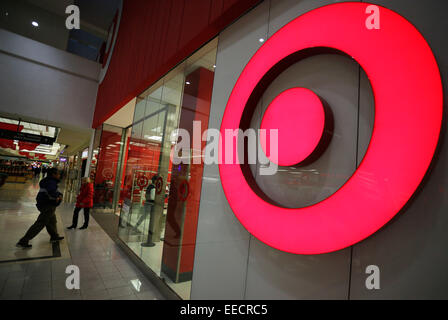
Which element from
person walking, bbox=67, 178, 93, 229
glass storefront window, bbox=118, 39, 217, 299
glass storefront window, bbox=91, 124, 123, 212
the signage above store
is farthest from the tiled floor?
the signage above store

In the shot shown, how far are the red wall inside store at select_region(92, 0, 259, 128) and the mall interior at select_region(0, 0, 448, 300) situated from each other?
0.03 m

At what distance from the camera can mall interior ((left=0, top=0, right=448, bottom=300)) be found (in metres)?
1.04

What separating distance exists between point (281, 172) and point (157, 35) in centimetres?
361

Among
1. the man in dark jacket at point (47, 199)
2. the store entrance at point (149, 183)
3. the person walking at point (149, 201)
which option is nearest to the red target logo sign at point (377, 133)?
the store entrance at point (149, 183)

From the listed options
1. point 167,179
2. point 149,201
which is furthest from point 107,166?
point 167,179

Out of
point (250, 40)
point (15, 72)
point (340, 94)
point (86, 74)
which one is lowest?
point (340, 94)

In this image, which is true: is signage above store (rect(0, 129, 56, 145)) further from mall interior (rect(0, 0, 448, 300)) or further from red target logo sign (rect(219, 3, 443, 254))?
red target logo sign (rect(219, 3, 443, 254))

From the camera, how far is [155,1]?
4234 millimetres

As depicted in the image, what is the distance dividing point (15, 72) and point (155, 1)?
23.7 feet

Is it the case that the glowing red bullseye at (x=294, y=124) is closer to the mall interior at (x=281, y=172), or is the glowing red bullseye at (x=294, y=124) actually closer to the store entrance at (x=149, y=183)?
the mall interior at (x=281, y=172)

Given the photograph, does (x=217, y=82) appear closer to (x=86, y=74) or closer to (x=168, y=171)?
(x=168, y=171)

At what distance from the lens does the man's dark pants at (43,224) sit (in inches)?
170
